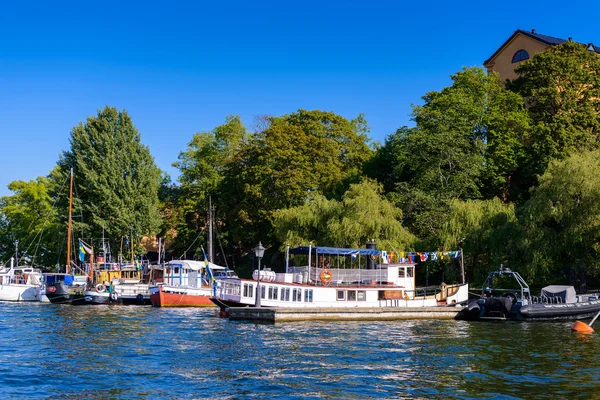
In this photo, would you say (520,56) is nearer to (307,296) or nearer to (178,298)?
(178,298)

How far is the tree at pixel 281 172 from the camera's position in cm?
7319

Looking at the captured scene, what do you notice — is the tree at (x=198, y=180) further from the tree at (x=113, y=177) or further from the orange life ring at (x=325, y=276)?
the orange life ring at (x=325, y=276)

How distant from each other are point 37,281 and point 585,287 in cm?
4831

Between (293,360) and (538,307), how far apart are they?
844 inches

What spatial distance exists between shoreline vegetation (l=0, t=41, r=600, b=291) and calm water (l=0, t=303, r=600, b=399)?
11447 mm

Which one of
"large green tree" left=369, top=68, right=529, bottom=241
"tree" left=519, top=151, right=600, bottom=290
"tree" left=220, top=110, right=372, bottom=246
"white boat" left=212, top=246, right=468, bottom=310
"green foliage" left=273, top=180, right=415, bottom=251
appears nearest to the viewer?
"white boat" left=212, top=246, right=468, bottom=310

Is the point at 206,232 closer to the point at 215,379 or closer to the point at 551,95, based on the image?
the point at 551,95

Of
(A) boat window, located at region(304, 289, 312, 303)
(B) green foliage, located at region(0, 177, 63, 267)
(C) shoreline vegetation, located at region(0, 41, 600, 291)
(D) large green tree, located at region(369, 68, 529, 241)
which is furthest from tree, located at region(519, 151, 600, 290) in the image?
(B) green foliage, located at region(0, 177, 63, 267)

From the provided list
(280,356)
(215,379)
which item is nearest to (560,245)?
(280,356)

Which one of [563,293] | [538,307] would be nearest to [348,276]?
[538,307]

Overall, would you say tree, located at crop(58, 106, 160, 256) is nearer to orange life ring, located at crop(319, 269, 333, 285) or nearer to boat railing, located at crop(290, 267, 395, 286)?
boat railing, located at crop(290, 267, 395, 286)

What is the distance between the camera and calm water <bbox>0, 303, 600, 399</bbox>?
20.7 meters

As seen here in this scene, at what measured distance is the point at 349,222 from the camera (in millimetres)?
57469

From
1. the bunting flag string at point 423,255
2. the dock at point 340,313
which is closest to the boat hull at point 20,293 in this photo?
the dock at point 340,313
